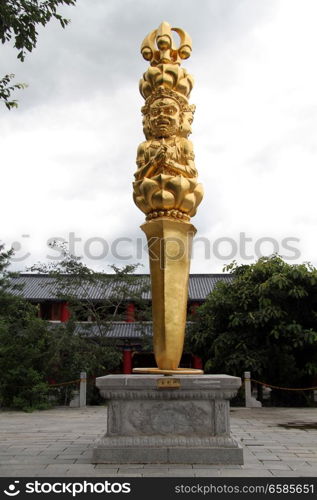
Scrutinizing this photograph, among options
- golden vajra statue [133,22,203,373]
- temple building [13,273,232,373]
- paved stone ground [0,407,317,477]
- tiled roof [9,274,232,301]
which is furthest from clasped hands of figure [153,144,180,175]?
tiled roof [9,274,232,301]

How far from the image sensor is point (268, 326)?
1317cm

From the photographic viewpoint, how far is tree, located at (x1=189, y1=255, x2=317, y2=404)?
12.9 meters

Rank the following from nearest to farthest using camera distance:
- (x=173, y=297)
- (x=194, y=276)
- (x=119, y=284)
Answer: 1. (x=173, y=297)
2. (x=119, y=284)
3. (x=194, y=276)

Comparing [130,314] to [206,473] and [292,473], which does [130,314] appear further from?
[292,473]

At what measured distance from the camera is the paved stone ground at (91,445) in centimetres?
466

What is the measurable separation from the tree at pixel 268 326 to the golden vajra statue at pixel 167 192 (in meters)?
7.61

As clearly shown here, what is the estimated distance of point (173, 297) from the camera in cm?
572

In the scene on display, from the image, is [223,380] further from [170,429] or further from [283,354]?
[283,354]

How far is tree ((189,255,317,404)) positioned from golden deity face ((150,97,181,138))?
7999mm

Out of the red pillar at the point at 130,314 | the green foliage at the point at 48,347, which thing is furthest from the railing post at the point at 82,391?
the red pillar at the point at 130,314

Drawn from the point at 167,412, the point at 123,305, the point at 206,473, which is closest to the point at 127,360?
the point at 123,305
